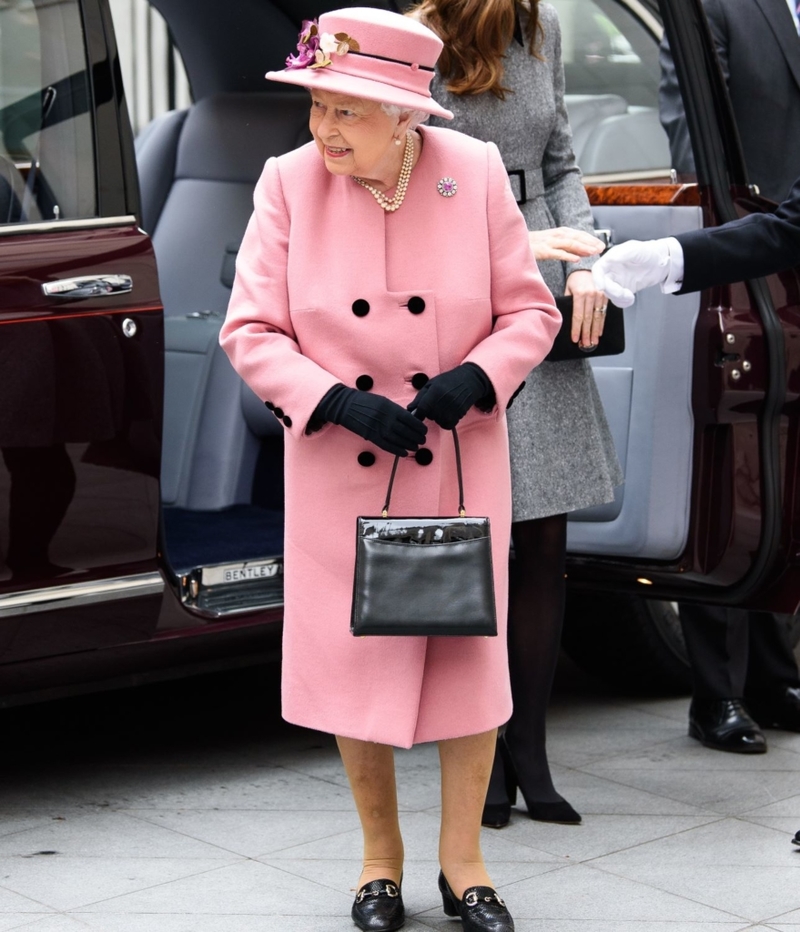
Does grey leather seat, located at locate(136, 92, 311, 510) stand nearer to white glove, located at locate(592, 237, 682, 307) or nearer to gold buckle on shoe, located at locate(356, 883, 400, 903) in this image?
white glove, located at locate(592, 237, 682, 307)

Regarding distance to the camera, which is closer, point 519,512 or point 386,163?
point 386,163

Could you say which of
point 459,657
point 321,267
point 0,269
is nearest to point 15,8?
point 0,269

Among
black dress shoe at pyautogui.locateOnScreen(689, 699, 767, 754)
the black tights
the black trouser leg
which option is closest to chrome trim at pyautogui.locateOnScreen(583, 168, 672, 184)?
the black trouser leg

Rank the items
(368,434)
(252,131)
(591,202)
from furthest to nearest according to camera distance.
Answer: (252,131) → (591,202) → (368,434)

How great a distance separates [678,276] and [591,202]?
0.71 metres

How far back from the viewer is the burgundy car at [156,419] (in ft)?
11.2

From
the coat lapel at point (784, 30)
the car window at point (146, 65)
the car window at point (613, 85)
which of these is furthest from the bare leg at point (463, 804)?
the car window at point (146, 65)

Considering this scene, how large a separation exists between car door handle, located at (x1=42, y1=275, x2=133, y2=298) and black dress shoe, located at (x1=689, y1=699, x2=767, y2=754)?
5.73ft

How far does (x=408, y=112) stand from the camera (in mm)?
2863

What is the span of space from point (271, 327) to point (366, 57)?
47cm

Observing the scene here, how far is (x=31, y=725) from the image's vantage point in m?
4.36

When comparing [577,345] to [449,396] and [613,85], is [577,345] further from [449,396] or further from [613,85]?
[613,85]

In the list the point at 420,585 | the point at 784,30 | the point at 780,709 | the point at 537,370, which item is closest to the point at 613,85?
the point at 784,30

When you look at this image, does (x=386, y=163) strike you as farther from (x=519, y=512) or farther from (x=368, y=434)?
(x=519, y=512)
